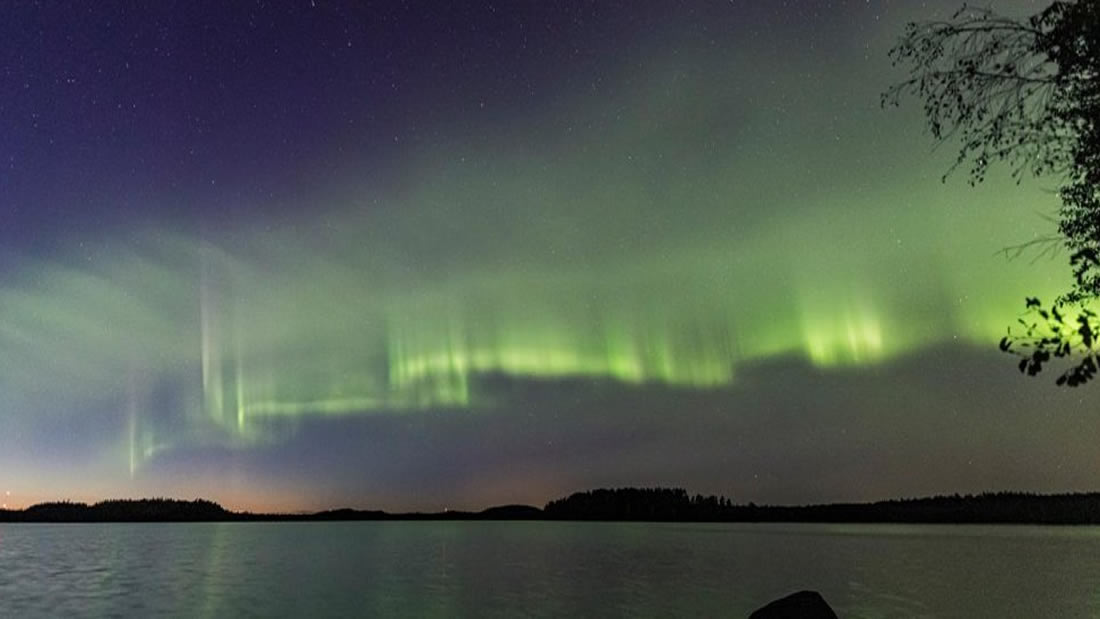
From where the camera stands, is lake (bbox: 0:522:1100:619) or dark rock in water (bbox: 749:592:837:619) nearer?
dark rock in water (bbox: 749:592:837:619)

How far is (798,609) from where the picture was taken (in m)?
23.1

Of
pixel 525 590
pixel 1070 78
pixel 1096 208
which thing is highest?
pixel 1070 78

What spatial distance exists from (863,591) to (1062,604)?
13.6 meters

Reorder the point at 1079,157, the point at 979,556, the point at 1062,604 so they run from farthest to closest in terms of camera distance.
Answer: the point at 979,556
the point at 1062,604
the point at 1079,157

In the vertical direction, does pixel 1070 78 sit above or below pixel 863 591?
above

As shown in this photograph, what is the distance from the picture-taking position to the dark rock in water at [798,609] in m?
22.9

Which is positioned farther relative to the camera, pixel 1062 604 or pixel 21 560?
pixel 21 560

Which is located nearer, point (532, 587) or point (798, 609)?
point (798, 609)

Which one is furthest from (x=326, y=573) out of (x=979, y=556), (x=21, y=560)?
(x=979, y=556)

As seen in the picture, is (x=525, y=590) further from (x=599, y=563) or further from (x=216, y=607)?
(x=599, y=563)

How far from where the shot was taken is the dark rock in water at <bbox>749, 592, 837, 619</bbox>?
22.9m

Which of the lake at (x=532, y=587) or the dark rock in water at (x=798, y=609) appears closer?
the dark rock in water at (x=798, y=609)

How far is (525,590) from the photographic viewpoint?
6450 centimetres

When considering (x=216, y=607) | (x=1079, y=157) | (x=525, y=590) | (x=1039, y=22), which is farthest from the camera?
(x=525, y=590)
